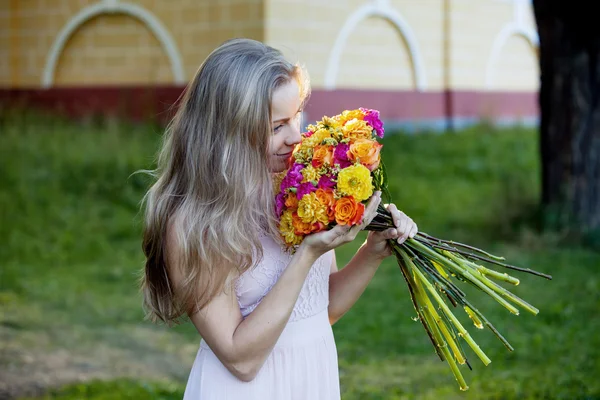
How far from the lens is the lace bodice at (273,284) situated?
2.48m

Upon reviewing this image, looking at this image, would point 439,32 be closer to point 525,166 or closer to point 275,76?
point 525,166

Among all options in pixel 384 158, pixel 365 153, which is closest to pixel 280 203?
pixel 365 153

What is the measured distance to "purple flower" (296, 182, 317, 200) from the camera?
2.38 m

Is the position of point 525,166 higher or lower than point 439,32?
lower

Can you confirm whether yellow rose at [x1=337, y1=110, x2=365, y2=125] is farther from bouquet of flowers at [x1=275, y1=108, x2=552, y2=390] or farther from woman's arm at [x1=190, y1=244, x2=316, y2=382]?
woman's arm at [x1=190, y1=244, x2=316, y2=382]

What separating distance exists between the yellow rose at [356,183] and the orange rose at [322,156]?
0.07 metres

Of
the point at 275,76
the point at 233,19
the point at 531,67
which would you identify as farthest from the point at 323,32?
the point at 275,76

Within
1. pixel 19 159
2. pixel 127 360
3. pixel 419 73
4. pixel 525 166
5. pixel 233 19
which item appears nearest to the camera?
pixel 127 360

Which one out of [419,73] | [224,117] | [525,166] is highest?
[224,117]

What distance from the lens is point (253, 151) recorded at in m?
2.42

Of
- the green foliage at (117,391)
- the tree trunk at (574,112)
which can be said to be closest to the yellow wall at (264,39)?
the tree trunk at (574,112)

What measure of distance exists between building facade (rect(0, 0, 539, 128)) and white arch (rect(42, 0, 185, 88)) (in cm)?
2

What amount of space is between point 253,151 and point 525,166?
10814 mm

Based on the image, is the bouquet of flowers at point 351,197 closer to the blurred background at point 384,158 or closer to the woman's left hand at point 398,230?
the woman's left hand at point 398,230
